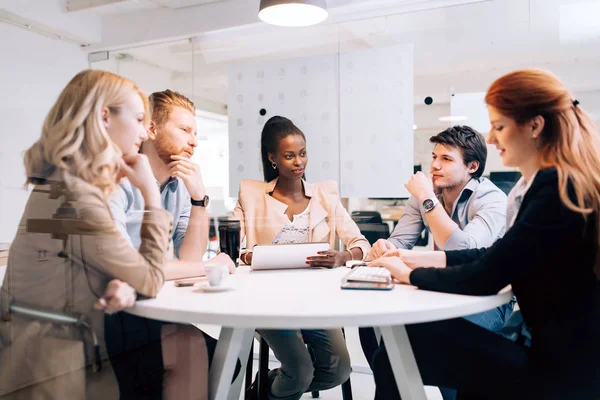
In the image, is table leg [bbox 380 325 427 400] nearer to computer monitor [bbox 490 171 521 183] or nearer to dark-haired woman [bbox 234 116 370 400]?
dark-haired woman [bbox 234 116 370 400]

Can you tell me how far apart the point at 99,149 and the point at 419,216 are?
1574 millimetres

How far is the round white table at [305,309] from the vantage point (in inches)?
45.2

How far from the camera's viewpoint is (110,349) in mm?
1489

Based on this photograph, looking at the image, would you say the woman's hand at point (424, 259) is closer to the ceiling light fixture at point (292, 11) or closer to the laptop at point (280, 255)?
the laptop at point (280, 255)

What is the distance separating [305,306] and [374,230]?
2.12 metres

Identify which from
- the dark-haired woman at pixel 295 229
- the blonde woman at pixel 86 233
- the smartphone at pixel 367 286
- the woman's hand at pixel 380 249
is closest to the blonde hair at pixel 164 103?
the blonde woman at pixel 86 233

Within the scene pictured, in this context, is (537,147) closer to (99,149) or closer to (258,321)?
(258,321)

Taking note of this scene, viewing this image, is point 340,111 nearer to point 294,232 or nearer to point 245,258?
point 294,232

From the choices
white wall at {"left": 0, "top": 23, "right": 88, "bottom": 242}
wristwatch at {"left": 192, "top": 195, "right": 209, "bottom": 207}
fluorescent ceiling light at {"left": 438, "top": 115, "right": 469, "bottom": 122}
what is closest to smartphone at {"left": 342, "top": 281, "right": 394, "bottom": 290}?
wristwatch at {"left": 192, "top": 195, "right": 209, "bottom": 207}

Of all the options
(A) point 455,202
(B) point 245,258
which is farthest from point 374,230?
(B) point 245,258

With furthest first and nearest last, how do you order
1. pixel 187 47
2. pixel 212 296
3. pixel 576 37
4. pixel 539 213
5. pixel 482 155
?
pixel 187 47
pixel 576 37
pixel 482 155
pixel 212 296
pixel 539 213

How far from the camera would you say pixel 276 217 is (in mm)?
2510

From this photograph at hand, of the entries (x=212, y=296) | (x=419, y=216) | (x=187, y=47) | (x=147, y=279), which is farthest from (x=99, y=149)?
(x=187, y=47)

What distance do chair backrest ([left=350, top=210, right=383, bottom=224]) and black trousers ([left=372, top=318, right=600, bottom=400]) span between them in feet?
5.83
